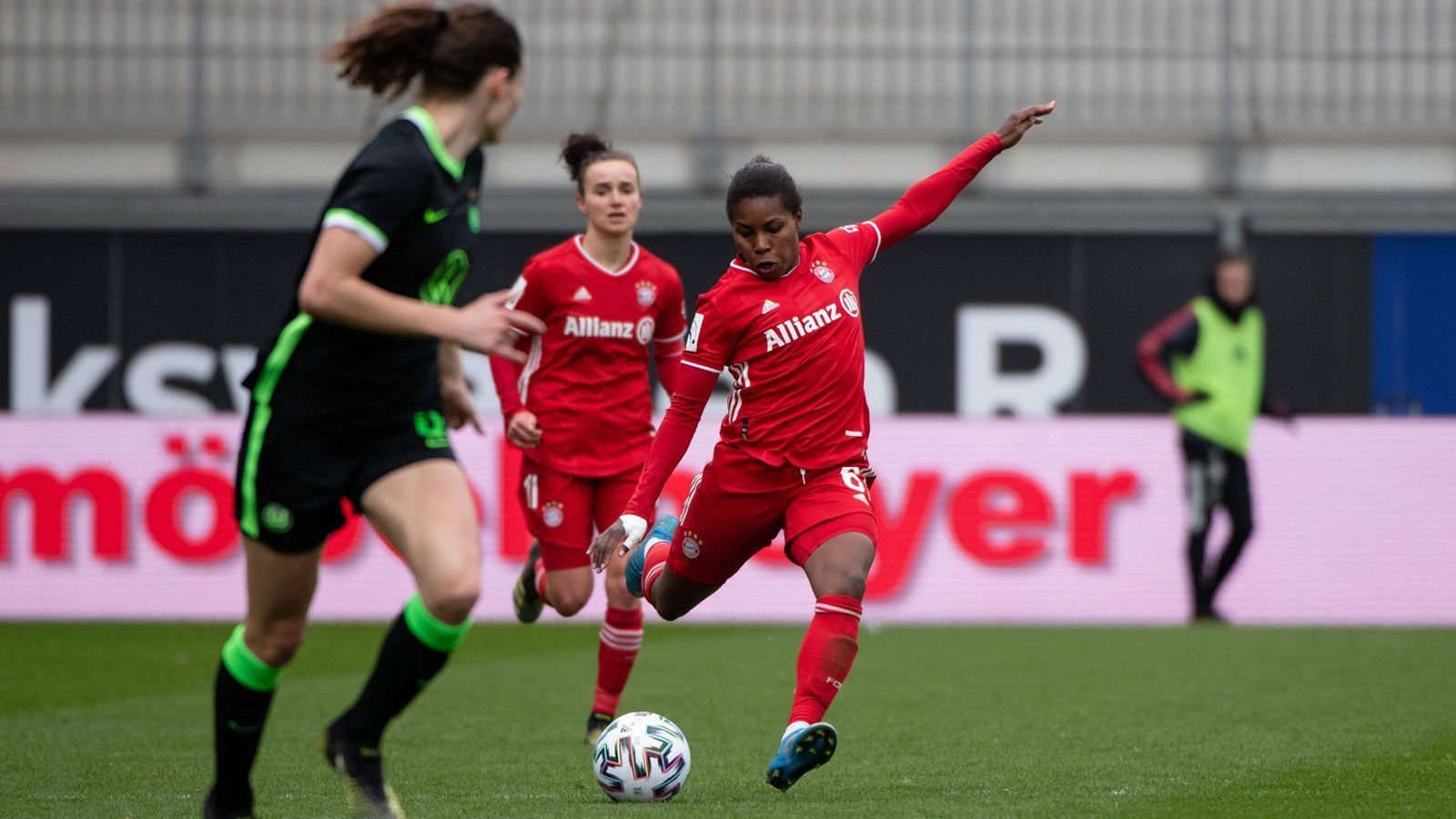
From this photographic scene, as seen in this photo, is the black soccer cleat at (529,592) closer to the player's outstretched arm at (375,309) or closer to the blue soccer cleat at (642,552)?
the blue soccer cleat at (642,552)

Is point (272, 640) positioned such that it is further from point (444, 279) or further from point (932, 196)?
point (932, 196)

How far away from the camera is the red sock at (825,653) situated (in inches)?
210

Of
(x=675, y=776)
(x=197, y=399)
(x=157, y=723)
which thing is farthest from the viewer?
(x=197, y=399)

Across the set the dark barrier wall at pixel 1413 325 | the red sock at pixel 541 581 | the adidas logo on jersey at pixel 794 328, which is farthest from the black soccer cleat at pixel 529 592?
the dark barrier wall at pixel 1413 325

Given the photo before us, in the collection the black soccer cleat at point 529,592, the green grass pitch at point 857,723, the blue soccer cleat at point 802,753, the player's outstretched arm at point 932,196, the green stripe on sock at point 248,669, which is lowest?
the green grass pitch at point 857,723

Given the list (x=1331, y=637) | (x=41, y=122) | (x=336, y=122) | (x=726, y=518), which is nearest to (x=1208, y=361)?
(x=1331, y=637)

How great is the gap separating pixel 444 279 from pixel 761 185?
4.43 feet

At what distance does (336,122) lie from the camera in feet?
53.0

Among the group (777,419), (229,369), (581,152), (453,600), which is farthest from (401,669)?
(229,369)

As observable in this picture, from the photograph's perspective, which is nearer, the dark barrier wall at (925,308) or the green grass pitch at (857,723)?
the green grass pitch at (857,723)

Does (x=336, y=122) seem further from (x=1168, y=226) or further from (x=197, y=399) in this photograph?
(x=1168, y=226)

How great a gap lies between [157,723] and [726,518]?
319 cm

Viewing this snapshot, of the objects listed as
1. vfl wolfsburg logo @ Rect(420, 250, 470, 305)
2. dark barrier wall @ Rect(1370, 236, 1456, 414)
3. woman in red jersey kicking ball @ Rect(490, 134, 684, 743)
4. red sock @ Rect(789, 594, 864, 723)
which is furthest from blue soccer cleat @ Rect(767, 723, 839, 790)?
dark barrier wall @ Rect(1370, 236, 1456, 414)

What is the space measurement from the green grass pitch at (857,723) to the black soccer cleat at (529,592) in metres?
0.47
